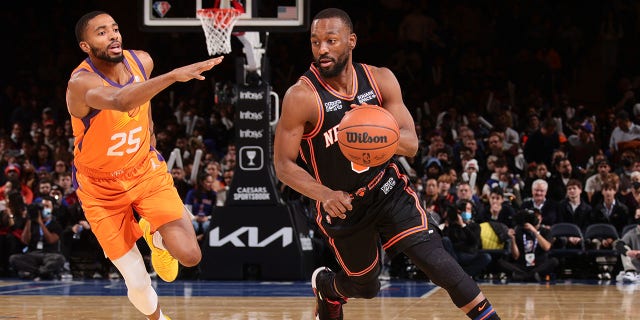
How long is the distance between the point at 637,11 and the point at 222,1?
429 inches

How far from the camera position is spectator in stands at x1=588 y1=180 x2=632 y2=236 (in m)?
13.1

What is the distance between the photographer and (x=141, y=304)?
6516 millimetres

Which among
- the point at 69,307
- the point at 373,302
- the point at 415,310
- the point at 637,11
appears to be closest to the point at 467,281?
the point at 415,310

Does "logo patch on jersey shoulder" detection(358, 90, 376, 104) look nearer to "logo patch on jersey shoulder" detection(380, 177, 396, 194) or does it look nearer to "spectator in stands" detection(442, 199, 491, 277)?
"logo patch on jersey shoulder" detection(380, 177, 396, 194)

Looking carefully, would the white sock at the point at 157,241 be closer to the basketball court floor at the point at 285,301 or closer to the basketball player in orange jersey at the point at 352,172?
the basketball player in orange jersey at the point at 352,172

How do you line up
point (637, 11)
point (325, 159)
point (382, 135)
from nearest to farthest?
point (382, 135) → point (325, 159) → point (637, 11)

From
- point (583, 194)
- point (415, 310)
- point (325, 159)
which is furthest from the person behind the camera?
point (583, 194)

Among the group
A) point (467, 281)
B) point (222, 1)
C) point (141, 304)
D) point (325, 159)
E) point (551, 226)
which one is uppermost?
point (222, 1)

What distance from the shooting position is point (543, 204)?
13.4m

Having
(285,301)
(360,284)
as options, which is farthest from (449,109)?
(360,284)

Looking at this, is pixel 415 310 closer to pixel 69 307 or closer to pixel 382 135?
pixel 69 307

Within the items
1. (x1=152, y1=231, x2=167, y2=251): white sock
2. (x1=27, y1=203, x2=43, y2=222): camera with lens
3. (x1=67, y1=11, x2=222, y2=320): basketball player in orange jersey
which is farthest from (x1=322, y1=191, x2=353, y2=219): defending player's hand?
(x1=27, y1=203, x2=43, y2=222): camera with lens

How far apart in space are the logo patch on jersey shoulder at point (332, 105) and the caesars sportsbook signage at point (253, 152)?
23.1ft

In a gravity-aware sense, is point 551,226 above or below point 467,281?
below
